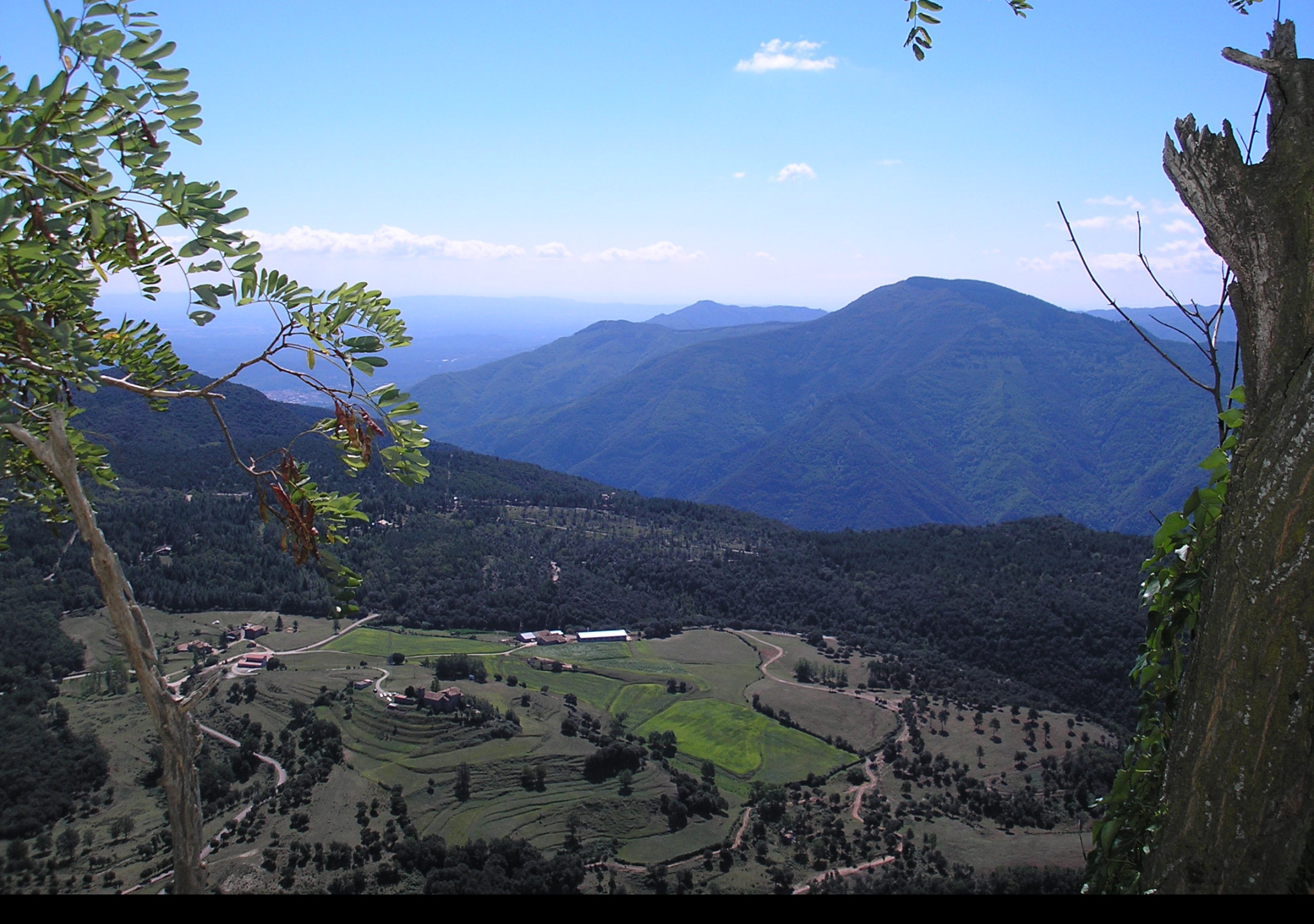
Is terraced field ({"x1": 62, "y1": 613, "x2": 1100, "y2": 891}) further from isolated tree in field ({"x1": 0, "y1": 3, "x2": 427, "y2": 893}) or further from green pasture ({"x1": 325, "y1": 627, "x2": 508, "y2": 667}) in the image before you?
isolated tree in field ({"x1": 0, "y1": 3, "x2": 427, "y2": 893})

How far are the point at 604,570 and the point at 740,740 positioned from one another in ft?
80.0

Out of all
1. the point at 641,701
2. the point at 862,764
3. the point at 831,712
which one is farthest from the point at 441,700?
the point at 831,712

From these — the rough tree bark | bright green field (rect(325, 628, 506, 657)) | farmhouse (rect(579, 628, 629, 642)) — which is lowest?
farmhouse (rect(579, 628, 629, 642))

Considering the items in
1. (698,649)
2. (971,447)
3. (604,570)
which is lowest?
(698,649)

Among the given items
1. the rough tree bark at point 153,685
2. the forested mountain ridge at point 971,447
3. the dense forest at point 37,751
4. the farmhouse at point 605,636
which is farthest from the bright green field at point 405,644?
the forested mountain ridge at point 971,447

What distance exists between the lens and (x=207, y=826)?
22641mm

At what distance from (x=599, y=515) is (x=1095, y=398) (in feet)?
476

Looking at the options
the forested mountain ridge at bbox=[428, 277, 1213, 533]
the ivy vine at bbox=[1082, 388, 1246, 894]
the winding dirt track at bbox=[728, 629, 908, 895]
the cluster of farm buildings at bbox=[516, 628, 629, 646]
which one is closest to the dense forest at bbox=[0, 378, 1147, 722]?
the cluster of farm buildings at bbox=[516, 628, 629, 646]

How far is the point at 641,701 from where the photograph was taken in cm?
4238

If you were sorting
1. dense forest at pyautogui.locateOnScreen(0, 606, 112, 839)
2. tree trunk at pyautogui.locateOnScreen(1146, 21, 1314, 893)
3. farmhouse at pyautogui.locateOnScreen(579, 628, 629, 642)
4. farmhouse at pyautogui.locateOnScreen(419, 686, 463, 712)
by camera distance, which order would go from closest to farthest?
1. tree trunk at pyautogui.locateOnScreen(1146, 21, 1314, 893)
2. dense forest at pyautogui.locateOnScreen(0, 606, 112, 839)
3. farmhouse at pyautogui.locateOnScreen(419, 686, 463, 712)
4. farmhouse at pyautogui.locateOnScreen(579, 628, 629, 642)

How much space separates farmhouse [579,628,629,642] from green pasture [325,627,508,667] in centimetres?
573

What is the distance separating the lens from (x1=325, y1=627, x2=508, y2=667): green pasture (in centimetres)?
4166

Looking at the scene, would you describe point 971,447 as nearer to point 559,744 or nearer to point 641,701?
point 641,701
